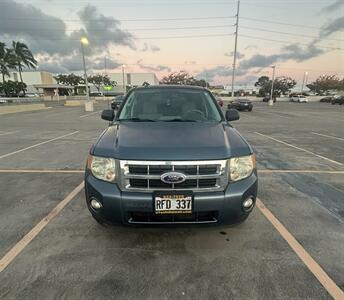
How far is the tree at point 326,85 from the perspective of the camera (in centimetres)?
8950

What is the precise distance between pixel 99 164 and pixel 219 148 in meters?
1.24

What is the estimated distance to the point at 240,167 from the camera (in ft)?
9.27

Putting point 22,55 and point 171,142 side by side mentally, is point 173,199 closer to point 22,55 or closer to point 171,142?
point 171,142

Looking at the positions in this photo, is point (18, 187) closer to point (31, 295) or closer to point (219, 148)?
point (31, 295)

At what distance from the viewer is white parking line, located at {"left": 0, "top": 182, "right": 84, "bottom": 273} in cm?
277

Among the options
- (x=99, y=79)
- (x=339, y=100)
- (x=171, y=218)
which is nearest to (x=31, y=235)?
(x=171, y=218)

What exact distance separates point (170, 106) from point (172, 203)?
186cm

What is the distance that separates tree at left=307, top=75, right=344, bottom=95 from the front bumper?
4001 inches

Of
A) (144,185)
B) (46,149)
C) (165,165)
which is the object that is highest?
(165,165)

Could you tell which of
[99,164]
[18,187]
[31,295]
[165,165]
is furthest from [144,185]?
[18,187]

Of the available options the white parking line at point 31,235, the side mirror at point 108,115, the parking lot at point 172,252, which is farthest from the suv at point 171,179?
the side mirror at point 108,115

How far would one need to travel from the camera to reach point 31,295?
2285 mm

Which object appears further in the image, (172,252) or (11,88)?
(11,88)

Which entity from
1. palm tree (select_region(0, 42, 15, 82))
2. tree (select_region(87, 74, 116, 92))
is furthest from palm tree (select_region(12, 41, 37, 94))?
tree (select_region(87, 74, 116, 92))
